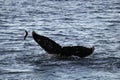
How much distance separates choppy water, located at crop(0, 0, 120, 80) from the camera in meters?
27.5

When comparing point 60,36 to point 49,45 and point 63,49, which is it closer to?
point 49,45

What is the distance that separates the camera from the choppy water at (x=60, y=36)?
1085 inches

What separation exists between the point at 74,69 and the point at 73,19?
21620 mm

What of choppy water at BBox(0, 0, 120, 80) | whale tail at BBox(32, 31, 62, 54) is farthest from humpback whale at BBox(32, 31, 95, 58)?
choppy water at BBox(0, 0, 120, 80)

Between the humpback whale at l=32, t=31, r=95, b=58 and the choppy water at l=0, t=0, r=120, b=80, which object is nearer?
the choppy water at l=0, t=0, r=120, b=80

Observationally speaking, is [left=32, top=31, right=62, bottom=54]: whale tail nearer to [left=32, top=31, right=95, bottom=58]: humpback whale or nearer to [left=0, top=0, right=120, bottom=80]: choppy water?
[left=32, top=31, right=95, bottom=58]: humpback whale

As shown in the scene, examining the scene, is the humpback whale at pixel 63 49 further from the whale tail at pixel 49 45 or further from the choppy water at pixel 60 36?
the choppy water at pixel 60 36

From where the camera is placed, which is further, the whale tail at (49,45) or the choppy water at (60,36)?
the whale tail at (49,45)

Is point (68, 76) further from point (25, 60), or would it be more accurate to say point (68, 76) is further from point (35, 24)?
point (35, 24)

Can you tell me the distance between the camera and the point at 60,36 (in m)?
39.7

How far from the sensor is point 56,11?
5519cm

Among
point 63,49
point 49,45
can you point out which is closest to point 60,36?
point 49,45

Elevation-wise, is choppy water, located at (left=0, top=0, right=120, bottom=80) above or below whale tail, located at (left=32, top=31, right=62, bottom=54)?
below

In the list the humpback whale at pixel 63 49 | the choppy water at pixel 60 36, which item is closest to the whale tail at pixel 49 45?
the humpback whale at pixel 63 49
